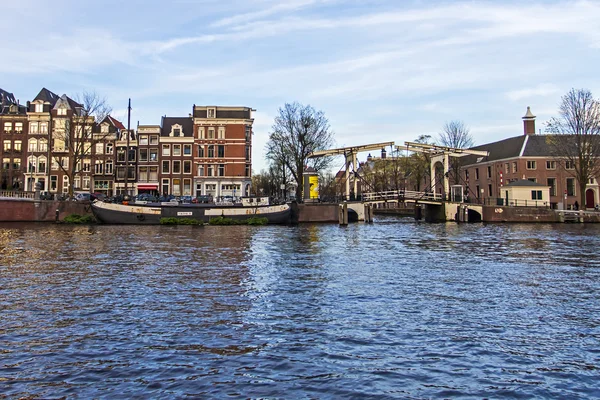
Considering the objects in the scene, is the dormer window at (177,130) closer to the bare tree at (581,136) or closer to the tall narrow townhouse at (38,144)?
the tall narrow townhouse at (38,144)

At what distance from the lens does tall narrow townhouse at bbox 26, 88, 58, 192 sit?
7428 cm

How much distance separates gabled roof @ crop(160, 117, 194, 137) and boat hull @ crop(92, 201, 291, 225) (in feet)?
97.1

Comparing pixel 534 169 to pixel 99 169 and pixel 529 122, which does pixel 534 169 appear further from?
pixel 99 169

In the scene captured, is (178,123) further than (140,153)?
Yes

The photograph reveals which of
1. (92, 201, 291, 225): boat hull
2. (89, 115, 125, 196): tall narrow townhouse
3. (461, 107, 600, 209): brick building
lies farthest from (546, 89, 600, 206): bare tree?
(89, 115, 125, 196): tall narrow townhouse

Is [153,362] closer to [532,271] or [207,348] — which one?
[207,348]

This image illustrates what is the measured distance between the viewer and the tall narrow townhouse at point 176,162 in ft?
240

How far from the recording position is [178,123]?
7556 cm

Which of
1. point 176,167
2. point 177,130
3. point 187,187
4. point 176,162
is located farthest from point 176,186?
point 177,130

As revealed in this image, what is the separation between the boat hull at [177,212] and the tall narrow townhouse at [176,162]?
87.1 ft

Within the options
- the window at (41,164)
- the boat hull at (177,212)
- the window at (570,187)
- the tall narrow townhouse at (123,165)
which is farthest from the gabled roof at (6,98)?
the window at (570,187)

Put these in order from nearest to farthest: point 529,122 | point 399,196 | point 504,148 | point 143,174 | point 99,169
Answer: point 399,196, point 143,174, point 529,122, point 99,169, point 504,148

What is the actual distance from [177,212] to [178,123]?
3216 centimetres

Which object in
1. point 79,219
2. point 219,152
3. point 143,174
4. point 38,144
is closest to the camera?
point 79,219
